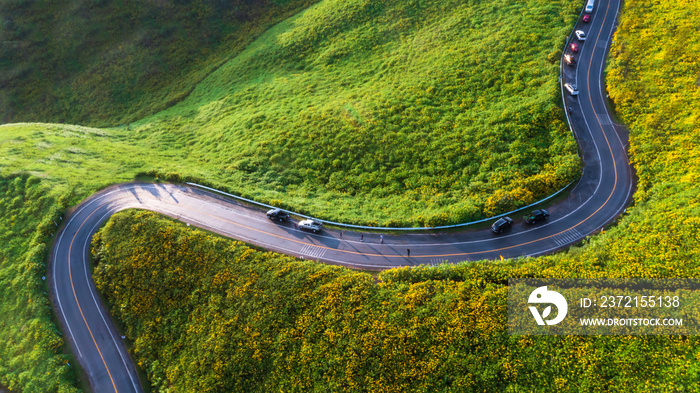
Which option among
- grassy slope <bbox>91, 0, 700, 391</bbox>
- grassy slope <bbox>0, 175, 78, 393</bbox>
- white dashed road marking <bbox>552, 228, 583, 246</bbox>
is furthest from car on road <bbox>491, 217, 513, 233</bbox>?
grassy slope <bbox>0, 175, 78, 393</bbox>

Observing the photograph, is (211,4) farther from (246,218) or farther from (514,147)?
(514,147)

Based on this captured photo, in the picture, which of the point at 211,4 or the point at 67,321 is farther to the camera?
the point at 211,4

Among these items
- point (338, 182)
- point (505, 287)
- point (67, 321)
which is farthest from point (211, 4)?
point (505, 287)

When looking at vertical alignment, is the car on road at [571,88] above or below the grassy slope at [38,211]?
above

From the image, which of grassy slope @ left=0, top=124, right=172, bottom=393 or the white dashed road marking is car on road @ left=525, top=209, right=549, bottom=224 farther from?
grassy slope @ left=0, top=124, right=172, bottom=393

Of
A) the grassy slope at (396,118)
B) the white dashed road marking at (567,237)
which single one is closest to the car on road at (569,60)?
the grassy slope at (396,118)

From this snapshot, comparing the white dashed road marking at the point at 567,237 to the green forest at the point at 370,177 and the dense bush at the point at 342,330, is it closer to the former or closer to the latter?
the green forest at the point at 370,177
